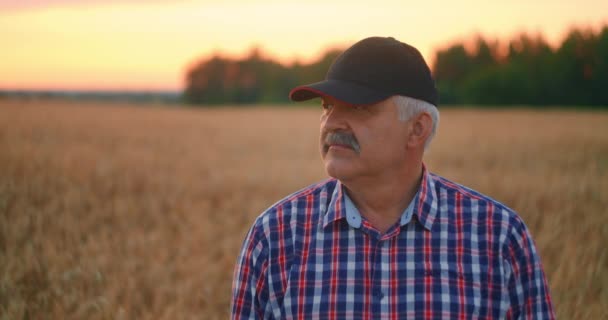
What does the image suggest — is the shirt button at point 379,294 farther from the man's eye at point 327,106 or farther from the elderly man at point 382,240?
the man's eye at point 327,106

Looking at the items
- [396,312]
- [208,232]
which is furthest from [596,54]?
[396,312]

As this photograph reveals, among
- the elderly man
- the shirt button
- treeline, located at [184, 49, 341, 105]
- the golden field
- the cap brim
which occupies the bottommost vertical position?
the golden field

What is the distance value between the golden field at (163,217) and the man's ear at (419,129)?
68.9 inches

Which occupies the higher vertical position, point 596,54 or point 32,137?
point 596,54

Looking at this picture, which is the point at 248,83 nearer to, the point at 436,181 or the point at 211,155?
the point at 211,155

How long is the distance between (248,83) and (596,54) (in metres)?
47.3

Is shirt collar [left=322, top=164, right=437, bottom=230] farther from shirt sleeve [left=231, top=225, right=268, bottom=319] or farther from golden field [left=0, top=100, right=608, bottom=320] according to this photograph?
golden field [left=0, top=100, right=608, bottom=320]

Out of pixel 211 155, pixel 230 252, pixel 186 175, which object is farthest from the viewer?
pixel 211 155

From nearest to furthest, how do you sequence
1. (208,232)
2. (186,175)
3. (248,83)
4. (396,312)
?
(396,312)
(208,232)
(186,175)
(248,83)

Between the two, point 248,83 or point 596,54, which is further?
point 248,83

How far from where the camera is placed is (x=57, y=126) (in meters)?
10.5

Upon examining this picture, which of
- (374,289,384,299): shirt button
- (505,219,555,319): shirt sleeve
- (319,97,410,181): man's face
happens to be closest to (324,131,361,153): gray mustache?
(319,97,410,181): man's face

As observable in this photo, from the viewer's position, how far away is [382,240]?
1.82 meters

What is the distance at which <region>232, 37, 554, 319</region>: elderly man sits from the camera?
1.77 m
